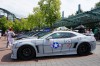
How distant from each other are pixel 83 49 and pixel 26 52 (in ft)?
9.98

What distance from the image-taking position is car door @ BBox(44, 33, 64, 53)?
11.6m

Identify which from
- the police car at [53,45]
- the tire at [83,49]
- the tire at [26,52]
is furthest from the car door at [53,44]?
the tire at [83,49]

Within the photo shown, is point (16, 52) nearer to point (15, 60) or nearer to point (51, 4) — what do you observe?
point (15, 60)

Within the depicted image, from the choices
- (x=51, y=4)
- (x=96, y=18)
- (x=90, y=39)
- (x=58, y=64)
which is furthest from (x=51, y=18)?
(x=58, y=64)

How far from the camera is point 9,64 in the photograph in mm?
10305

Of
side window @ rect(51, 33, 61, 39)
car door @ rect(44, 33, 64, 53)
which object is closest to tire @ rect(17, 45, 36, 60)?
car door @ rect(44, 33, 64, 53)

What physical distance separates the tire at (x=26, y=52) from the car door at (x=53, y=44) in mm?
704

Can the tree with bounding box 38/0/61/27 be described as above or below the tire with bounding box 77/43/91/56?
above

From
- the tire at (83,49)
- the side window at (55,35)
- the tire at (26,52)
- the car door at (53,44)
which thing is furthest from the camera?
the tire at (83,49)

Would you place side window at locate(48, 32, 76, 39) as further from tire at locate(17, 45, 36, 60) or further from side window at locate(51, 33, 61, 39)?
tire at locate(17, 45, 36, 60)

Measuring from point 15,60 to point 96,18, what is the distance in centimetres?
2729

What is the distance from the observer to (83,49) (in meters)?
12.2

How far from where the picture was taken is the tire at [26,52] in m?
11.4

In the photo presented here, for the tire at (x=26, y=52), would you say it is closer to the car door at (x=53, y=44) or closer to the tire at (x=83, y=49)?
the car door at (x=53, y=44)
